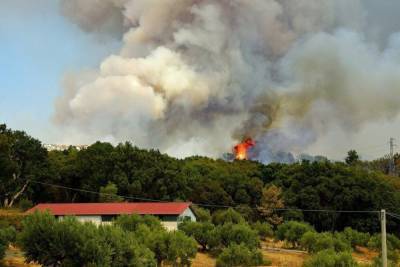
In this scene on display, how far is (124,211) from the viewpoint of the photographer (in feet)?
213

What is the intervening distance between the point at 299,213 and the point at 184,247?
39.5 metres

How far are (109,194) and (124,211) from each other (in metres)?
10.9

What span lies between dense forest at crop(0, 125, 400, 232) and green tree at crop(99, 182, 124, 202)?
0.48 ft

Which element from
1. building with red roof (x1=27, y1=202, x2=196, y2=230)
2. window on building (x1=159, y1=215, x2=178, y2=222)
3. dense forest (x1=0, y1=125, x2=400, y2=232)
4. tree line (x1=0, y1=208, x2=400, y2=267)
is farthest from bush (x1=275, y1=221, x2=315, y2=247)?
window on building (x1=159, y1=215, x2=178, y2=222)

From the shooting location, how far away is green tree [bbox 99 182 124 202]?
246ft

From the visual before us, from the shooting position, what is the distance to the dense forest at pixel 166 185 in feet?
261

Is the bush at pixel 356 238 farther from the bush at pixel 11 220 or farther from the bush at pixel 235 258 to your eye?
the bush at pixel 11 220

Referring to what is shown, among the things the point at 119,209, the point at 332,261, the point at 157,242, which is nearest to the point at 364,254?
the point at 119,209

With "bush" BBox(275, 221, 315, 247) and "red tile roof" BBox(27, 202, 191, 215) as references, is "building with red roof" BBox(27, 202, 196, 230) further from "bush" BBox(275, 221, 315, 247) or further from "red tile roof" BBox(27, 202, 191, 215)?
"bush" BBox(275, 221, 315, 247)

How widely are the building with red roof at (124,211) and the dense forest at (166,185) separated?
8.80 m

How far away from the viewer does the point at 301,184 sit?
3423 inches

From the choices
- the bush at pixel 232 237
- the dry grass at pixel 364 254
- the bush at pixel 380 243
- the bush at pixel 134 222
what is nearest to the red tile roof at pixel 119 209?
the bush at pixel 134 222

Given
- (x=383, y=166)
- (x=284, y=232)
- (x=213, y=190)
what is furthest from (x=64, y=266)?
(x=383, y=166)

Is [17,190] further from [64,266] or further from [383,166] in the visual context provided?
[383,166]
